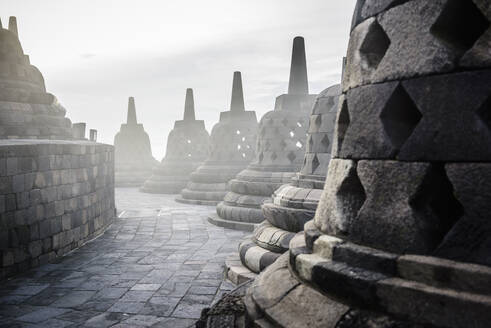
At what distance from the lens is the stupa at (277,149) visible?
8938 millimetres

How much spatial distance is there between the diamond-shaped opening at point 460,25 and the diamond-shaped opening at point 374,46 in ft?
0.96

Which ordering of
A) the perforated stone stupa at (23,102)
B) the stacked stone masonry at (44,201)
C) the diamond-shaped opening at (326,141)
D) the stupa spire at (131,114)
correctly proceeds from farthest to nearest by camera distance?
1. the stupa spire at (131,114)
2. the perforated stone stupa at (23,102)
3. the stacked stone masonry at (44,201)
4. the diamond-shaped opening at (326,141)

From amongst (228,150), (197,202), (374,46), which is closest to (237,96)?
(228,150)

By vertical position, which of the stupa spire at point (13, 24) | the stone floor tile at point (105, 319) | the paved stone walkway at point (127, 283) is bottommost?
the paved stone walkway at point (127, 283)

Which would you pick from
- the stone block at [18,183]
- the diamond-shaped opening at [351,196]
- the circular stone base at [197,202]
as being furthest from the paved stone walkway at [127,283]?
the circular stone base at [197,202]

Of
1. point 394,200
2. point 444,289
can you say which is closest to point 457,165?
point 394,200

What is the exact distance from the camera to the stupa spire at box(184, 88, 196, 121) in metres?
18.4

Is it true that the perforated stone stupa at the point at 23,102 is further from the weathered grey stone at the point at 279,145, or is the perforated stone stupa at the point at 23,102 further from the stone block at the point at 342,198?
the stone block at the point at 342,198

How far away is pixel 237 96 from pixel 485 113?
12856mm

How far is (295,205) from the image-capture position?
492 cm

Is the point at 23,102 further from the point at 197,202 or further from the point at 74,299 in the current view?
the point at 74,299

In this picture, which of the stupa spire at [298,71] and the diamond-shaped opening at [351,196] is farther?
the stupa spire at [298,71]

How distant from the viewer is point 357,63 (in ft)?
6.40

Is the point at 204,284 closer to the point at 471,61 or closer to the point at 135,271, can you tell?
the point at 135,271
